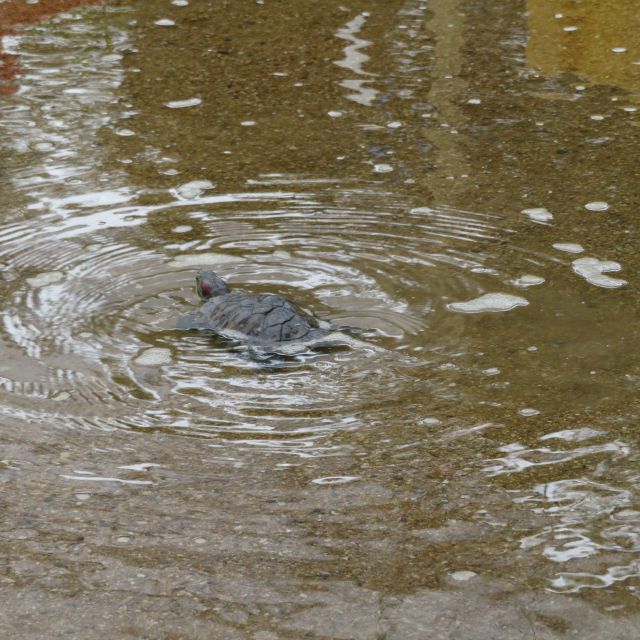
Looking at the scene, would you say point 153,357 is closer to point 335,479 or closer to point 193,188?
point 335,479

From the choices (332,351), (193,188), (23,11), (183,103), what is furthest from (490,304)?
(23,11)

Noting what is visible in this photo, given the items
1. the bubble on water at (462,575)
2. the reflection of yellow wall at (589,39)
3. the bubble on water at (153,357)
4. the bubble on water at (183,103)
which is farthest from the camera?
the reflection of yellow wall at (589,39)

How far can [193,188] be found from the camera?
6.00 m

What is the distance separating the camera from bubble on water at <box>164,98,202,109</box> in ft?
23.1

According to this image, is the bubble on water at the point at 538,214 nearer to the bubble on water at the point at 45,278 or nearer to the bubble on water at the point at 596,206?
the bubble on water at the point at 596,206

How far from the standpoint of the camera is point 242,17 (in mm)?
8508

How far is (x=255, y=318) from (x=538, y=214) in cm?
186

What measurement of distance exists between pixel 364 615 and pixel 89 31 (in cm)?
621

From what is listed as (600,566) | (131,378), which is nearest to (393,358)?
(131,378)

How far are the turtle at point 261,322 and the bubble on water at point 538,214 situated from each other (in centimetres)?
151

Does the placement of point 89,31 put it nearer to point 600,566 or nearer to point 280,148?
point 280,148

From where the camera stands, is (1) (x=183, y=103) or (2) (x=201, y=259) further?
(1) (x=183, y=103)

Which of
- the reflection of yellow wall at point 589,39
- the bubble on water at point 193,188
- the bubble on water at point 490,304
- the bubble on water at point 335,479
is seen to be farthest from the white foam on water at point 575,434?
the reflection of yellow wall at point 589,39

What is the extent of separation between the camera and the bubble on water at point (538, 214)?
5.62 metres
